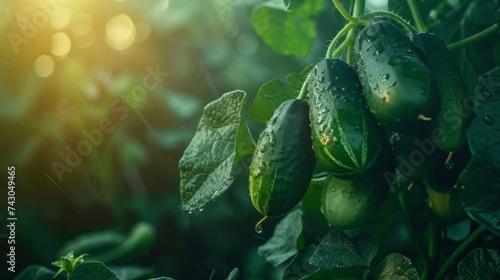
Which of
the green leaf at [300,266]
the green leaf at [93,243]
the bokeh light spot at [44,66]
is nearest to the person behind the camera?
the green leaf at [300,266]

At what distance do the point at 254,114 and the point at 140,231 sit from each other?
71 cm

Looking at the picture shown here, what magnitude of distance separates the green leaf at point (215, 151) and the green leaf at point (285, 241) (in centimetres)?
35

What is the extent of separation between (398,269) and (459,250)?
165mm

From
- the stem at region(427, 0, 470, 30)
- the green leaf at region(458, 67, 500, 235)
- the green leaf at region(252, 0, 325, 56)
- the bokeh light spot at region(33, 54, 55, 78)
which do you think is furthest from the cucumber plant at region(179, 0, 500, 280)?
the bokeh light spot at region(33, 54, 55, 78)

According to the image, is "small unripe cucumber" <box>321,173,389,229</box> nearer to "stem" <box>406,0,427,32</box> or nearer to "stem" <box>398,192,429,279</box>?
"stem" <box>398,192,429,279</box>

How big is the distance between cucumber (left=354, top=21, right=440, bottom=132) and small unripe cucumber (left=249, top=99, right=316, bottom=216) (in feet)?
0.42

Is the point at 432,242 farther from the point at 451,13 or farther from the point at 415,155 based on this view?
the point at 451,13

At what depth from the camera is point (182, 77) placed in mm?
2537

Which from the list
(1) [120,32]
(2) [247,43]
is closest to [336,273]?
(1) [120,32]

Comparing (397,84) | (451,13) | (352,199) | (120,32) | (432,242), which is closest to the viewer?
(397,84)

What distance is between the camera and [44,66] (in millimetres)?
2148

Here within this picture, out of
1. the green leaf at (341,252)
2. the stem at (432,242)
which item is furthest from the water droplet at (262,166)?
the stem at (432,242)

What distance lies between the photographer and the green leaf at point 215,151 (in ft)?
4.10

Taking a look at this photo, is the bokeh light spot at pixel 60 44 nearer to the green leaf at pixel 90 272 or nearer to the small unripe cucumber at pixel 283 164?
the green leaf at pixel 90 272
